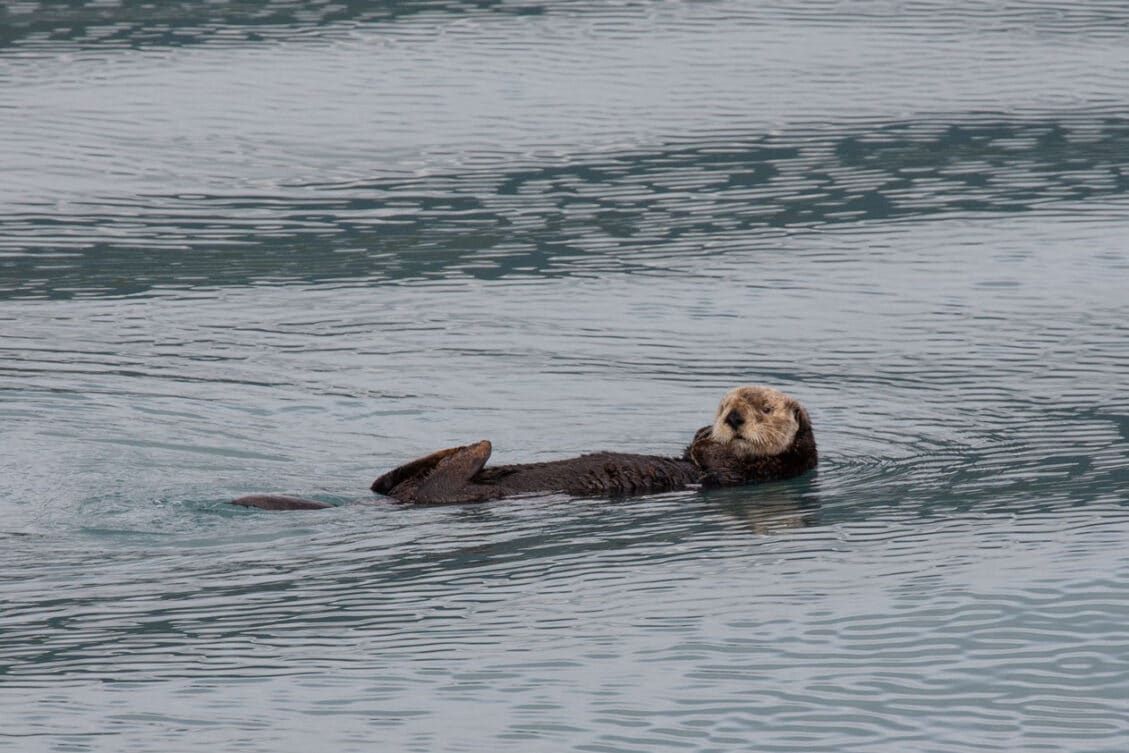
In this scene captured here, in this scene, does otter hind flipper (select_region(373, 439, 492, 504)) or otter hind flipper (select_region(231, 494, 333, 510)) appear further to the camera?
otter hind flipper (select_region(373, 439, 492, 504))

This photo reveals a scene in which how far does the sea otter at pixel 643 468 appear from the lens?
17.1ft

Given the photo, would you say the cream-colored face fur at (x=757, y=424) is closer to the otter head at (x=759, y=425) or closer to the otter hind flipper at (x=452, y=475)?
the otter head at (x=759, y=425)

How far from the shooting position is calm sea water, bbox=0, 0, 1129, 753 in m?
3.93

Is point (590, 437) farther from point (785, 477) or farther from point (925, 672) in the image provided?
point (925, 672)

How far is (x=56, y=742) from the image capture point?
3.59 metres

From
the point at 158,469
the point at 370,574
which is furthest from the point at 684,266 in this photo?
the point at 370,574

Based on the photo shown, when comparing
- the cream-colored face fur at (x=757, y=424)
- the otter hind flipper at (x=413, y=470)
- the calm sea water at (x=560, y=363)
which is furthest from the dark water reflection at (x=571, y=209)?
the otter hind flipper at (x=413, y=470)

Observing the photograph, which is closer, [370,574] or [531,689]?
[531,689]

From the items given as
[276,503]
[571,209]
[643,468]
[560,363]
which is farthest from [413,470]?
[571,209]

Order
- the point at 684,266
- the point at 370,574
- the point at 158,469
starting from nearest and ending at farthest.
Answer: the point at 370,574 < the point at 158,469 < the point at 684,266

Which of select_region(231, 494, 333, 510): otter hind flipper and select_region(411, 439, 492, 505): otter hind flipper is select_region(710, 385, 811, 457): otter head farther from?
select_region(231, 494, 333, 510): otter hind flipper

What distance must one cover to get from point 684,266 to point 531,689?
14.4 feet

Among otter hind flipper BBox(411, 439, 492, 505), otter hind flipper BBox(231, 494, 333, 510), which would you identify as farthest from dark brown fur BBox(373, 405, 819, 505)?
otter hind flipper BBox(231, 494, 333, 510)

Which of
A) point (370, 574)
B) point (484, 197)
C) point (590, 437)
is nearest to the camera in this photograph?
point (370, 574)
